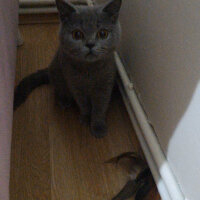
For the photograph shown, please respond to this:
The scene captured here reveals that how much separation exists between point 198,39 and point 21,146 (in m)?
0.75

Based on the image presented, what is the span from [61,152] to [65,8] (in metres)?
0.53

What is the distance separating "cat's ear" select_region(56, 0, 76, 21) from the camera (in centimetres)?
70

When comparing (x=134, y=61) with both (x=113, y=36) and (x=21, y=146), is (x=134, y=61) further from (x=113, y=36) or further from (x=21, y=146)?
(x=21, y=146)

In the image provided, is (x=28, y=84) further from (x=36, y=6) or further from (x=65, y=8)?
(x=36, y=6)

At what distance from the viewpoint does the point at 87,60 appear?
73 cm

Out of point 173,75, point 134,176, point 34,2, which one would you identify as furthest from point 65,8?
point 34,2

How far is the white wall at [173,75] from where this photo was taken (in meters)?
0.53

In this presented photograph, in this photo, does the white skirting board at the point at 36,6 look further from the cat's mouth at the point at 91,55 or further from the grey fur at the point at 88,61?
the cat's mouth at the point at 91,55

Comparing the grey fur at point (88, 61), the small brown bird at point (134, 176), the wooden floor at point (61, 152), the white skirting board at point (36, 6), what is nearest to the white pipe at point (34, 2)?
the white skirting board at point (36, 6)

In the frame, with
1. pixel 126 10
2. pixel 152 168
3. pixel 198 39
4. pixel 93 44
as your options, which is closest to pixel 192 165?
pixel 152 168

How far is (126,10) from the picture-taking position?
0.92 m

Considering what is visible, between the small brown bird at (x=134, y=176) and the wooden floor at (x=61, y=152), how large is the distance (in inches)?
1.0

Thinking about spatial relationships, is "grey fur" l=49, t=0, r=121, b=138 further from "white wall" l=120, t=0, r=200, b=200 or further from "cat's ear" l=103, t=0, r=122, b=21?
"white wall" l=120, t=0, r=200, b=200

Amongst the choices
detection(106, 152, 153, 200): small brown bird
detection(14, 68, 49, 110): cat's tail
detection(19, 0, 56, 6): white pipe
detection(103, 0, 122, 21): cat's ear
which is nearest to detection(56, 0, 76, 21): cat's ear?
detection(103, 0, 122, 21): cat's ear
